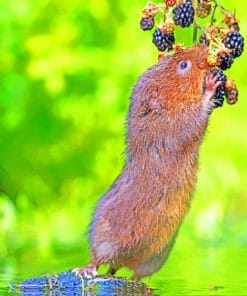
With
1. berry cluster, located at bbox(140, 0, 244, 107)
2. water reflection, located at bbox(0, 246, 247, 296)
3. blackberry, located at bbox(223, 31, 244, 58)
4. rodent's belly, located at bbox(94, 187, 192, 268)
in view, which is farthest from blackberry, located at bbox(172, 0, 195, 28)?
water reflection, located at bbox(0, 246, 247, 296)

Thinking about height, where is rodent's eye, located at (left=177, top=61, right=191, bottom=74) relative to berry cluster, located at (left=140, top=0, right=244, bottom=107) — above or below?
above

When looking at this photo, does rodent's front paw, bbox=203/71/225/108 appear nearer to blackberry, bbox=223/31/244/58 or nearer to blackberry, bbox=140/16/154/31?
blackberry, bbox=223/31/244/58

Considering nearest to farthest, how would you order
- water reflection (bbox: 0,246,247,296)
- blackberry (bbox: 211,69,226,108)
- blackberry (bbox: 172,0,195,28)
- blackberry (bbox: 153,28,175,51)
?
blackberry (bbox: 172,0,195,28)
blackberry (bbox: 153,28,175,51)
blackberry (bbox: 211,69,226,108)
water reflection (bbox: 0,246,247,296)

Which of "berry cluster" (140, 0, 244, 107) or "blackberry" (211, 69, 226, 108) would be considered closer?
"berry cluster" (140, 0, 244, 107)

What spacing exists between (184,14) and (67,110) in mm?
4172

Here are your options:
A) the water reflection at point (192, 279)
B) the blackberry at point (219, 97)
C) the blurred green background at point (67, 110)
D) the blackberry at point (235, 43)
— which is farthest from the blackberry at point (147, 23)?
the blurred green background at point (67, 110)

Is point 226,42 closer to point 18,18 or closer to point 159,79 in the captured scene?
point 159,79

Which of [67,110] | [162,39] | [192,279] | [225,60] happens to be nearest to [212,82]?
[225,60]

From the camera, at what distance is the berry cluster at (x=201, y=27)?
3836 millimetres

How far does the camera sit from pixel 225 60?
3982 millimetres

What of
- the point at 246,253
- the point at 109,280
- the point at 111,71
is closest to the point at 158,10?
the point at 109,280

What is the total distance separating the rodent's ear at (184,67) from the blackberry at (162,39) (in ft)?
1.18

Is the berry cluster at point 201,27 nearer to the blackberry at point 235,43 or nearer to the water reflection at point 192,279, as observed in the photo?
the blackberry at point 235,43

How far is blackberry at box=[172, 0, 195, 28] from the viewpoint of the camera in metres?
3.81
